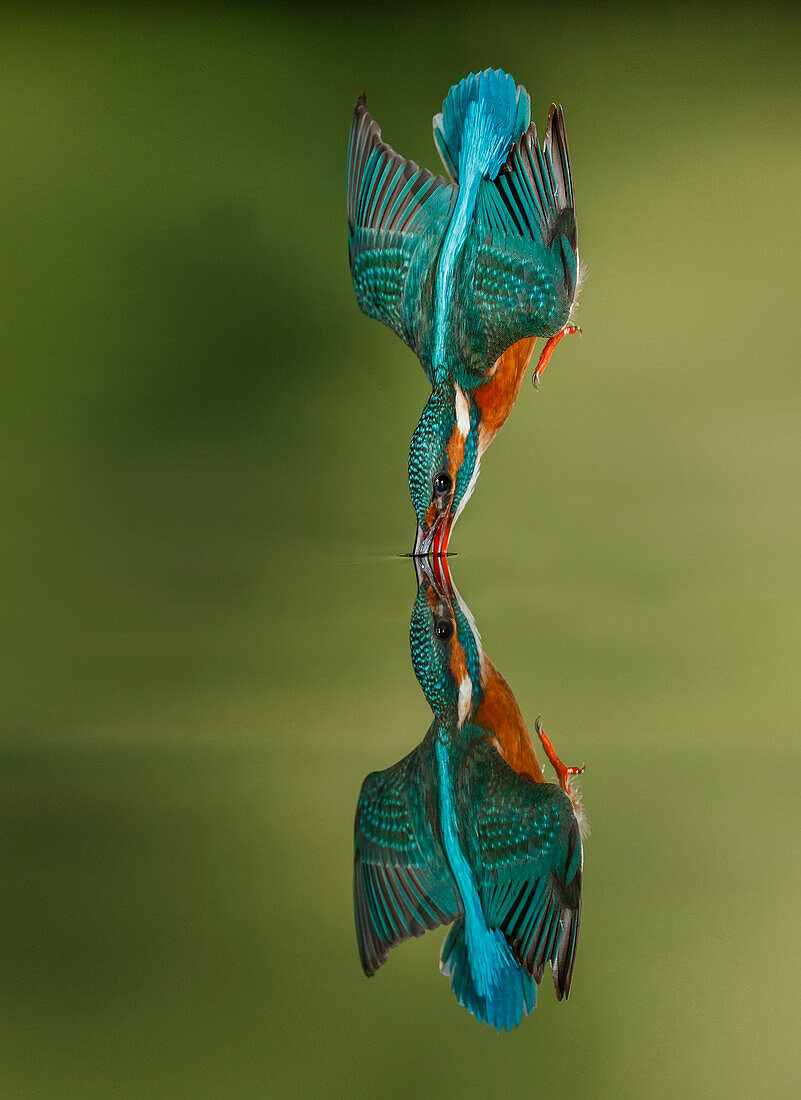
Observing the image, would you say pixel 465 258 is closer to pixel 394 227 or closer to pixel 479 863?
pixel 394 227

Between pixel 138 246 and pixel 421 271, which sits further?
pixel 138 246

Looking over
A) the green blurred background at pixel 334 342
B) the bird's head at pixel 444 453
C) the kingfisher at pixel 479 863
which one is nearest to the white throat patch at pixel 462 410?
the bird's head at pixel 444 453

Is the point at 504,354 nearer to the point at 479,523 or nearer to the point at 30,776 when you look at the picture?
the point at 479,523

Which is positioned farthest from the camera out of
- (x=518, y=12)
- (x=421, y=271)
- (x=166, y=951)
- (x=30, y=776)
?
(x=518, y=12)

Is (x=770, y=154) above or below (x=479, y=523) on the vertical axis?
above

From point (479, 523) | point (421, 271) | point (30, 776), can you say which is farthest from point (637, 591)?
point (30, 776)

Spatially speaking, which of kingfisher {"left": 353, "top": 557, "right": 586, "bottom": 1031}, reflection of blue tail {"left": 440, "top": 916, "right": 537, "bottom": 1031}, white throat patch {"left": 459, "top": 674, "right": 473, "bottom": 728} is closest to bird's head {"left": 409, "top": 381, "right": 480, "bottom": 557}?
white throat patch {"left": 459, "top": 674, "right": 473, "bottom": 728}

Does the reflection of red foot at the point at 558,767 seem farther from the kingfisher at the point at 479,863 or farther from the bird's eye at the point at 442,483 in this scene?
the bird's eye at the point at 442,483
